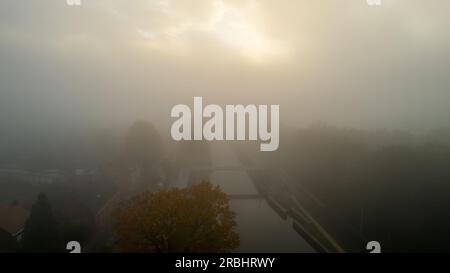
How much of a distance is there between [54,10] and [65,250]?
2.41 meters

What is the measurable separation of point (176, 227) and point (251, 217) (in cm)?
78

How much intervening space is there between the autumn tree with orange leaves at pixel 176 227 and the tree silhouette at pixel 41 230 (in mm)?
621

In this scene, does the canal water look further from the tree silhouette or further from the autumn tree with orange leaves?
the tree silhouette

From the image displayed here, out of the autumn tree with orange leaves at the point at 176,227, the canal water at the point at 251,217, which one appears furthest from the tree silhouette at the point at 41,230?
the canal water at the point at 251,217

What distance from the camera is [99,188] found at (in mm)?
4188

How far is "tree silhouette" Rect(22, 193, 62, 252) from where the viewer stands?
12.8ft

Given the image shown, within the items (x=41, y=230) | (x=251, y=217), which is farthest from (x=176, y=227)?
(x=41, y=230)

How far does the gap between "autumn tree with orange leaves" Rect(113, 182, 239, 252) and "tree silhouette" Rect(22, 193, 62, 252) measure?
0.62m

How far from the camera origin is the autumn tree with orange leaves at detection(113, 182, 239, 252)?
392 centimetres

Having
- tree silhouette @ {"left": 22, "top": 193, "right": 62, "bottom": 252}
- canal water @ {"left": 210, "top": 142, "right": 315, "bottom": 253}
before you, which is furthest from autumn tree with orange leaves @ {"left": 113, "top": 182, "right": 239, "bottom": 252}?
tree silhouette @ {"left": 22, "top": 193, "right": 62, "bottom": 252}

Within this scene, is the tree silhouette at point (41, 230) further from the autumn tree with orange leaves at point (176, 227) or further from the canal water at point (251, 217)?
the canal water at point (251, 217)

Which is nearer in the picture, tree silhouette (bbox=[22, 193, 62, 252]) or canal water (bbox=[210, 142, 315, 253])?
tree silhouette (bbox=[22, 193, 62, 252])
